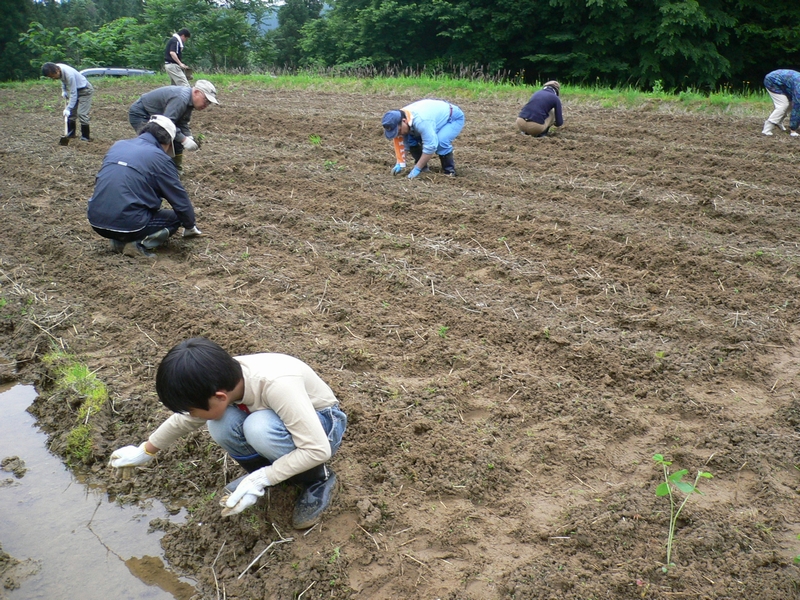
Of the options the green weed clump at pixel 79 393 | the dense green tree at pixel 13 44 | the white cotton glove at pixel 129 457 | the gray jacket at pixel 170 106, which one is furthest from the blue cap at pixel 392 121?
the dense green tree at pixel 13 44

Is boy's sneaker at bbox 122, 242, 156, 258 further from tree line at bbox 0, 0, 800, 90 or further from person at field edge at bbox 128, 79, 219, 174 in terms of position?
tree line at bbox 0, 0, 800, 90

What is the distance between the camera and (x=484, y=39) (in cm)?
2414

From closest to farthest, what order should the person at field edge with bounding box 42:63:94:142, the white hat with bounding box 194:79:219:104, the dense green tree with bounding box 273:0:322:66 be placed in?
the white hat with bounding box 194:79:219:104
the person at field edge with bounding box 42:63:94:142
the dense green tree with bounding box 273:0:322:66

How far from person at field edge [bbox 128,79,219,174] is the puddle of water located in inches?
185

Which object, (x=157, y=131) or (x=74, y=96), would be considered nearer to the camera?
(x=157, y=131)

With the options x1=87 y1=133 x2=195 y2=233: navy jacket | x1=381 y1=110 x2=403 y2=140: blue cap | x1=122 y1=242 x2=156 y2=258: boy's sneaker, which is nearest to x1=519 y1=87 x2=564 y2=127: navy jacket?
x1=381 y1=110 x2=403 y2=140: blue cap

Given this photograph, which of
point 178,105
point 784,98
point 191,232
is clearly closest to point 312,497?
point 191,232

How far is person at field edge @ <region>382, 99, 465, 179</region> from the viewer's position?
23.4 feet

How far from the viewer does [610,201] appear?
6523mm

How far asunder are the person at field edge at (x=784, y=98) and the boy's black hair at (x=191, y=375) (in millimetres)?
9324

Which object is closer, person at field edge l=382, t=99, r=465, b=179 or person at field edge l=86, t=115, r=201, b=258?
person at field edge l=86, t=115, r=201, b=258

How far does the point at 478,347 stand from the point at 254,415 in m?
1.90

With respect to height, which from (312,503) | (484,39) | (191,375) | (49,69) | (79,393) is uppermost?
(484,39)

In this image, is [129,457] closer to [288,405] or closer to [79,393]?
[288,405]
